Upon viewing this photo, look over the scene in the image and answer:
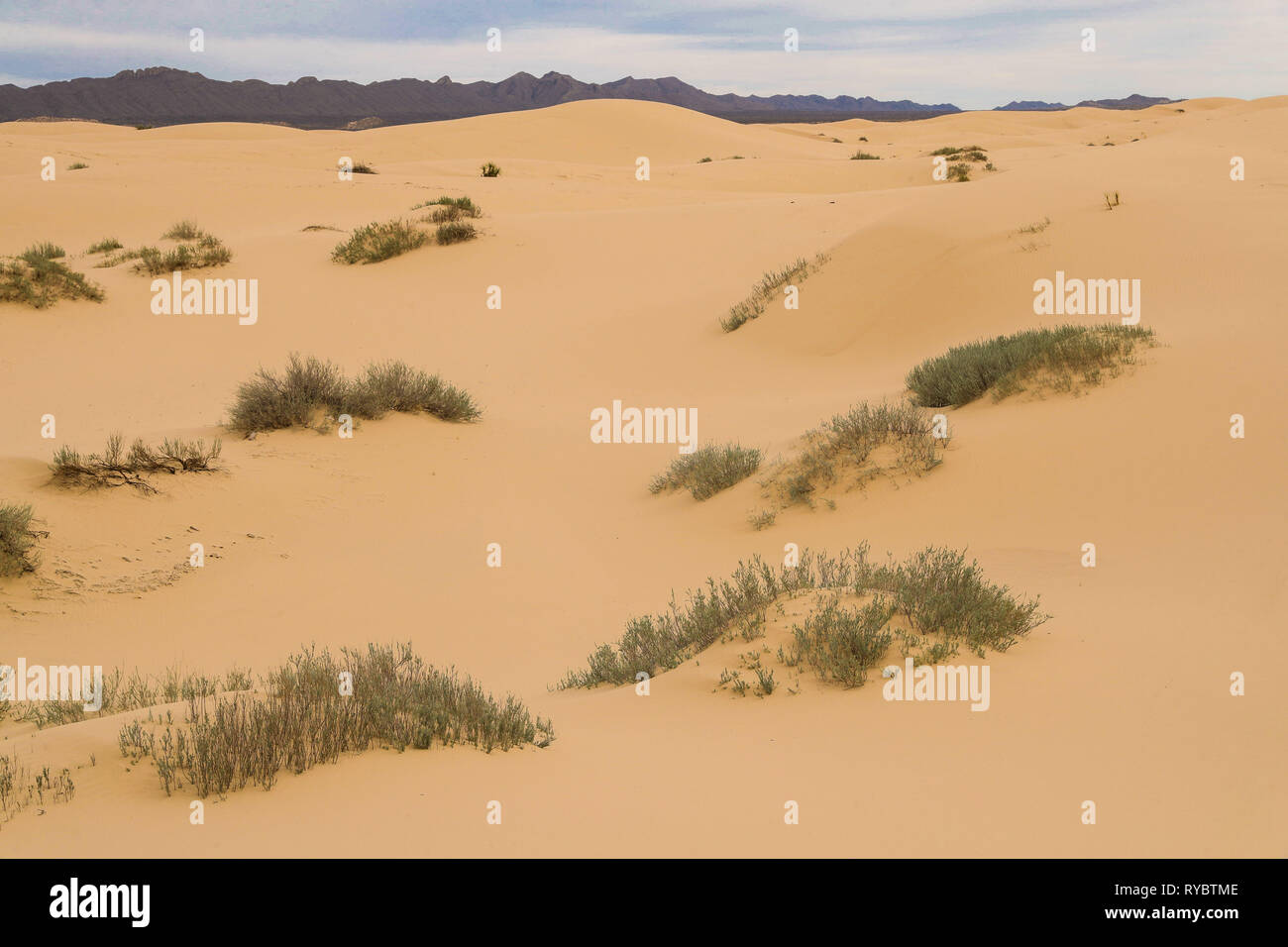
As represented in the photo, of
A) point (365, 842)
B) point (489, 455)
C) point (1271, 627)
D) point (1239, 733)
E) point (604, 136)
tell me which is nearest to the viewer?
point (365, 842)

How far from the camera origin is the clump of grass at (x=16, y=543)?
262 inches

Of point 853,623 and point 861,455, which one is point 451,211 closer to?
point 861,455

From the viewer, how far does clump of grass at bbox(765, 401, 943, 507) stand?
8.39 meters

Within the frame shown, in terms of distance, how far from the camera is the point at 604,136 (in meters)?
53.6

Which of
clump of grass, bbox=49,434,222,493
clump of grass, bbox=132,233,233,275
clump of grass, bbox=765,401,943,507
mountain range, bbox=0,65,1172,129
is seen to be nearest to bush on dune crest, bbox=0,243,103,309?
clump of grass, bbox=132,233,233,275

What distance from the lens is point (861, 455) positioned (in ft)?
27.9

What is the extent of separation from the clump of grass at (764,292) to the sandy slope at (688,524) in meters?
0.32

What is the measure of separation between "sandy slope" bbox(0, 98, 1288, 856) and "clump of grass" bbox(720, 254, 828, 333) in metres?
0.32

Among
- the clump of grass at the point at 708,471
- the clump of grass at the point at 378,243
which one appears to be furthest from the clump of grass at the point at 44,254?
the clump of grass at the point at 708,471

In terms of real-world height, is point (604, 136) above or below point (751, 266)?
above

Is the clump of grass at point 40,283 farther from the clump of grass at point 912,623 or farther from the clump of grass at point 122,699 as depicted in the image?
the clump of grass at point 912,623
